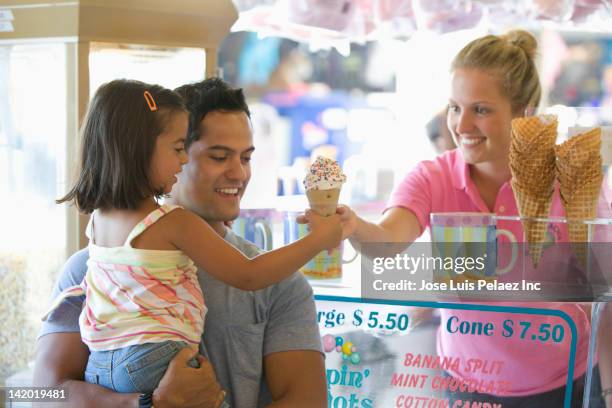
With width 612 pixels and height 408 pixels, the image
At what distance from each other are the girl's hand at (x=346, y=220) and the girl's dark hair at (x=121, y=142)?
1.68 ft

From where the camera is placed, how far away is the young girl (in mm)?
1629

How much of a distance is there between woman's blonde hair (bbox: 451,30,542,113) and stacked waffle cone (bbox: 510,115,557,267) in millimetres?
376

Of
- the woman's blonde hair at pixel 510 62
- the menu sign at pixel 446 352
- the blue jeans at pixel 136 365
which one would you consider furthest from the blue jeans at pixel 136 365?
the woman's blonde hair at pixel 510 62

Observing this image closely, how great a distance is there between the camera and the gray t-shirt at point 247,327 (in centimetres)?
179

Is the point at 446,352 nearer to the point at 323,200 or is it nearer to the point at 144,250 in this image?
the point at 323,200

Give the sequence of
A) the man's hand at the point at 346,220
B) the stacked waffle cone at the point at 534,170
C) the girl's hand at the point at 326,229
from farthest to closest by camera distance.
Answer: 1. the man's hand at the point at 346,220
2. the stacked waffle cone at the point at 534,170
3. the girl's hand at the point at 326,229

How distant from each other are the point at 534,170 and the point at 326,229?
52 centimetres

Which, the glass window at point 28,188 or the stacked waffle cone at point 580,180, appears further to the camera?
the glass window at point 28,188

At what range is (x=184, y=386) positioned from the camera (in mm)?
1596

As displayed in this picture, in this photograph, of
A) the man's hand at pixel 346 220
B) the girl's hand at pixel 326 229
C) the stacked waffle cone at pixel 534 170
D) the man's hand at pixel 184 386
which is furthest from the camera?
the man's hand at pixel 346 220

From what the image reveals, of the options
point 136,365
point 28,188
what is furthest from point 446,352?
point 28,188

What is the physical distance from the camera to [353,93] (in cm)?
902

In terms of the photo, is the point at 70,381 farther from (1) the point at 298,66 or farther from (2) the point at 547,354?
(1) the point at 298,66

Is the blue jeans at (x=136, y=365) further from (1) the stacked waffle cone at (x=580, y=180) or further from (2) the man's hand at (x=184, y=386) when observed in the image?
(1) the stacked waffle cone at (x=580, y=180)
